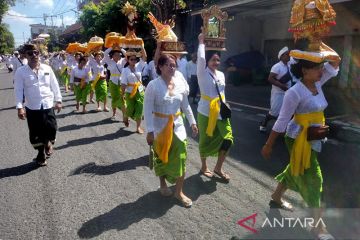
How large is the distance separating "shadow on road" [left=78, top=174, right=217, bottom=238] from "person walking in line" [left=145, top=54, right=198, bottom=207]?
0.83 ft

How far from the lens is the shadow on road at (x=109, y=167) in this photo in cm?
529

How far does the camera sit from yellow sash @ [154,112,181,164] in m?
3.99

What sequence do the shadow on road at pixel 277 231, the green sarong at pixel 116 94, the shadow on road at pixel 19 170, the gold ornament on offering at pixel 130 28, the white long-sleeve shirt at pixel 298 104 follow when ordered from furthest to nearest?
the green sarong at pixel 116 94, the gold ornament on offering at pixel 130 28, the shadow on road at pixel 19 170, the shadow on road at pixel 277 231, the white long-sleeve shirt at pixel 298 104

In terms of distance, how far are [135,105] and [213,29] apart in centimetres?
323

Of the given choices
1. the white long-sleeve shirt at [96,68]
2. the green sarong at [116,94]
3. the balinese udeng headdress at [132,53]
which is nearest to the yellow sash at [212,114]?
the balinese udeng headdress at [132,53]

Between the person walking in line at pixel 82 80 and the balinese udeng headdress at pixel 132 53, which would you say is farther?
the person walking in line at pixel 82 80

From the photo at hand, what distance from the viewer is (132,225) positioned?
3.66 m

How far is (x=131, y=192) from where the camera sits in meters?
4.51

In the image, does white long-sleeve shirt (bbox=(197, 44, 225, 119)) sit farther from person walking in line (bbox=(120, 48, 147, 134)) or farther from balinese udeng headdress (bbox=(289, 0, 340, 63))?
person walking in line (bbox=(120, 48, 147, 134))

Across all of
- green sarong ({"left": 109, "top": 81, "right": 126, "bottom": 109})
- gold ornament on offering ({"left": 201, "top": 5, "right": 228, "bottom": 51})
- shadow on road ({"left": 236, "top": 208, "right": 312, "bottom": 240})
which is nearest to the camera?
shadow on road ({"left": 236, "top": 208, "right": 312, "bottom": 240})

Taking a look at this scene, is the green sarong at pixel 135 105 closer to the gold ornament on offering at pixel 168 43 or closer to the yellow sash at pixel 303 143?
the gold ornament on offering at pixel 168 43

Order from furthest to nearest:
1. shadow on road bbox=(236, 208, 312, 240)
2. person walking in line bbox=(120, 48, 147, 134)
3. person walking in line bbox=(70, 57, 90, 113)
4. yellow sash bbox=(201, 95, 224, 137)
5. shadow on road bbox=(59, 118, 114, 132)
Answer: person walking in line bbox=(70, 57, 90, 113)
shadow on road bbox=(59, 118, 114, 132)
person walking in line bbox=(120, 48, 147, 134)
yellow sash bbox=(201, 95, 224, 137)
shadow on road bbox=(236, 208, 312, 240)

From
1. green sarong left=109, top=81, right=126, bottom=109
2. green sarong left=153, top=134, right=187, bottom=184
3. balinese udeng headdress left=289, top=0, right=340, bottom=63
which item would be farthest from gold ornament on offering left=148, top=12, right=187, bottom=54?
green sarong left=109, top=81, right=126, bottom=109

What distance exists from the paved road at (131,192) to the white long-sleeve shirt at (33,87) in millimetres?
1051
